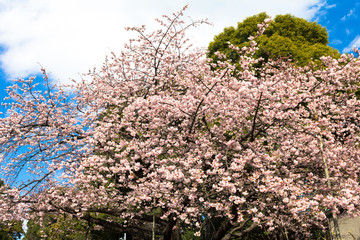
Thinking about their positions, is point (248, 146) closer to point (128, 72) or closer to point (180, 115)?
point (180, 115)

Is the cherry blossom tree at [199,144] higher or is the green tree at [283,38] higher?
the green tree at [283,38]

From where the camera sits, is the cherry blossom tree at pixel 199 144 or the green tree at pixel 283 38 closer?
the cherry blossom tree at pixel 199 144

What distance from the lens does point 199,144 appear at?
7.34 metres

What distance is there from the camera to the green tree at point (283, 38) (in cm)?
1453

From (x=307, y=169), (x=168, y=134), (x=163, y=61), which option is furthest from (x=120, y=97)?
(x=307, y=169)

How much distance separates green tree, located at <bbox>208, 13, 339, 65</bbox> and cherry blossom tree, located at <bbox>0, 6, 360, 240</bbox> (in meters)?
5.57

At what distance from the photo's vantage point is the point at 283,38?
1503cm

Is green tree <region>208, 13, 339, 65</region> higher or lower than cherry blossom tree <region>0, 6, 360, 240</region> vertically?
higher

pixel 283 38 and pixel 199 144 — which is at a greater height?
pixel 283 38

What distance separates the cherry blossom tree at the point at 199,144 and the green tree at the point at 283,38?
5.57 m

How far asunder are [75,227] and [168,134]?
9.69m

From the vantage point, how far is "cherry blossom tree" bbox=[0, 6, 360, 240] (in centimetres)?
628

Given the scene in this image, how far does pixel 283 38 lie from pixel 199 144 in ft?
34.4

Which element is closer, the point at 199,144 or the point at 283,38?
the point at 199,144
